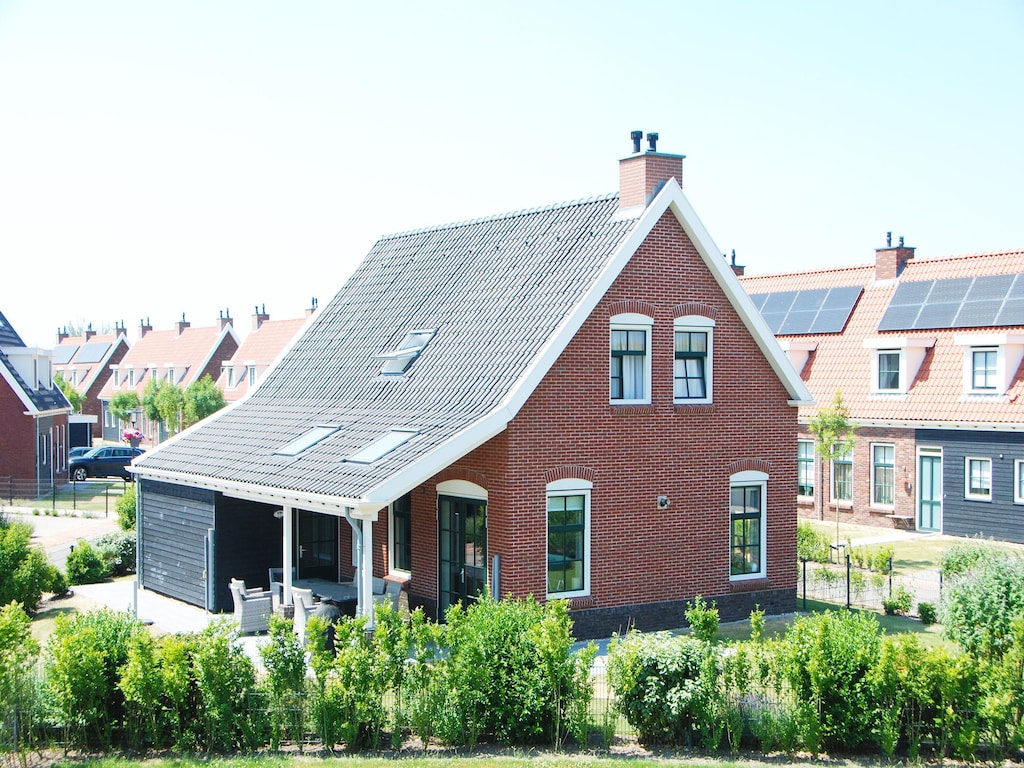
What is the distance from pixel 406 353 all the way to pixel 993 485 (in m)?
18.7

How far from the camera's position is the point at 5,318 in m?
49.5

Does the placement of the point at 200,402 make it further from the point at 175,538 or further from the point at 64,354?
the point at 64,354

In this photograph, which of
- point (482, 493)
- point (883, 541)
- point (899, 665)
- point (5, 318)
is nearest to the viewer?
point (899, 665)

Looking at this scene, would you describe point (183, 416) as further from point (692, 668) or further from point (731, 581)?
point (692, 668)

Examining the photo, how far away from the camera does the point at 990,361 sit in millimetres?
31172

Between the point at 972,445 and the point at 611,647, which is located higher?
the point at 972,445

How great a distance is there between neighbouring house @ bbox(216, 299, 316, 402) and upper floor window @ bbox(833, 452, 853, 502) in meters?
37.3

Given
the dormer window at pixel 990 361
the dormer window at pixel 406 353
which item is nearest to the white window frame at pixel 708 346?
the dormer window at pixel 406 353

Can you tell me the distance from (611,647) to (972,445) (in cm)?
2163

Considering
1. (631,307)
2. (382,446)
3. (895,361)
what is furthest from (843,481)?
(382,446)

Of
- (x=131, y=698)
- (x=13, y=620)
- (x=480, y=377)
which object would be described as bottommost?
(x=131, y=698)

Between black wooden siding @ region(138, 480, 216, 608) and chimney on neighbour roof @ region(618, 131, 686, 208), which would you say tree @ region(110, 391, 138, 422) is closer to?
black wooden siding @ region(138, 480, 216, 608)

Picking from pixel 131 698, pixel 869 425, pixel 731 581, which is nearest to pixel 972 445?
pixel 869 425

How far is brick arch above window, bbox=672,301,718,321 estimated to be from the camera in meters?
19.3
